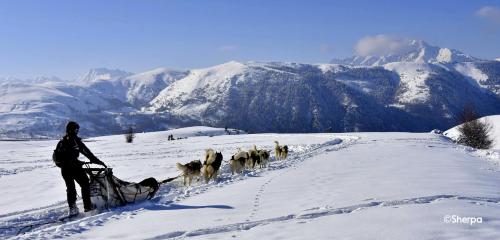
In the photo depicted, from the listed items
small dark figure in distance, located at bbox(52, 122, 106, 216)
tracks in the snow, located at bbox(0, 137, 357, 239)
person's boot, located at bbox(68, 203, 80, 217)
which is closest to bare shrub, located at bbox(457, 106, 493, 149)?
tracks in the snow, located at bbox(0, 137, 357, 239)

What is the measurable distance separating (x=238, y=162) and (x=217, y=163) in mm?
3349

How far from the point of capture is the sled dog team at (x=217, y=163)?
1750 cm

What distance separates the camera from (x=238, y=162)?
854 inches

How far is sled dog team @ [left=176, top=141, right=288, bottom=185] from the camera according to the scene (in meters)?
17.5

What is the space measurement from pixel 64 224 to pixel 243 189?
20.5ft

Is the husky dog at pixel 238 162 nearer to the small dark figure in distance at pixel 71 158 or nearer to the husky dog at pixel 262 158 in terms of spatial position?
the husky dog at pixel 262 158

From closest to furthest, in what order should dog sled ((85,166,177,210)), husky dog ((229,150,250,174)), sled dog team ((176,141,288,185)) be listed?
dog sled ((85,166,177,210)), sled dog team ((176,141,288,185)), husky dog ((229,150,250,174))

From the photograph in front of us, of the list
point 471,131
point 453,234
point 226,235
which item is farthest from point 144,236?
point 471,131

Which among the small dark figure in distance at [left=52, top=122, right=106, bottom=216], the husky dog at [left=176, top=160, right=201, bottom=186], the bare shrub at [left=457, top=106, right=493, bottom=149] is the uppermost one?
the small dark figure in distance at [left=52, top=122, right=106, bottom=216]

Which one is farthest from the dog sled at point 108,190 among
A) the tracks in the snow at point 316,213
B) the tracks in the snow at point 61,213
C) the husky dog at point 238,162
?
the husky dog at point 238,162

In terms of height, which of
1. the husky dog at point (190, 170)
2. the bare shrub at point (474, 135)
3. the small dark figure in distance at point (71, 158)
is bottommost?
the bare shrub at point (474, 135)

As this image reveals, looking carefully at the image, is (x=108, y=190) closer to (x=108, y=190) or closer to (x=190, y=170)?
(x=108, y=190)

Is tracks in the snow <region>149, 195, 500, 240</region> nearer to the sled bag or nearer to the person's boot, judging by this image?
the person's boot

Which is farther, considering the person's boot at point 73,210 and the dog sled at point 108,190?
the dog sled at point 108,190
